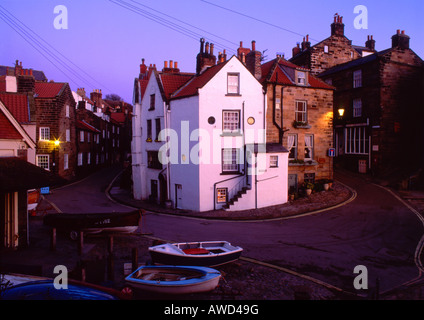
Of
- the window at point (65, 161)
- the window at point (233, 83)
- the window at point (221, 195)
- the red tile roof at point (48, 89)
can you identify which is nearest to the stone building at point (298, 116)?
the window at point (233, 83)

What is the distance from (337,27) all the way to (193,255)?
39212 mm

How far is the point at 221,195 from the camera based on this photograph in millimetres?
26672

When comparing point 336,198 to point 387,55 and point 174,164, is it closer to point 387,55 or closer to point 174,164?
point 174,164

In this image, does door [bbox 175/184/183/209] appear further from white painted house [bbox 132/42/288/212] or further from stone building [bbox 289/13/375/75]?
stone building [bbox 289/13/375/75]

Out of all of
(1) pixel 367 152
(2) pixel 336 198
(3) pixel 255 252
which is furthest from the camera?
(1) pixel 367 152

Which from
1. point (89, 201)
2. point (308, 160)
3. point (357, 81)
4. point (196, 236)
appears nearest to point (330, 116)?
point (308, 160)

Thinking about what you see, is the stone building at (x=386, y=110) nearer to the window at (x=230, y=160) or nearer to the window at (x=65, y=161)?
the window at (x=230, y=160)

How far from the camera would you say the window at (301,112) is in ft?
96.3

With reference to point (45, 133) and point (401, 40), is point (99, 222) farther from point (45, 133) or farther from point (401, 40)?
point (401, 40)

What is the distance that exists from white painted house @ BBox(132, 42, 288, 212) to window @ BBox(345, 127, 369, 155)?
12820mm

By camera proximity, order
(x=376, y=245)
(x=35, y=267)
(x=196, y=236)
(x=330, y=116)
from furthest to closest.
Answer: (x=330, y=116), (x=196, y=236), (x=376, y=245), (x=35, y=267)

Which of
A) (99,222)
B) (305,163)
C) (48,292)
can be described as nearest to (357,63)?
(305,163)

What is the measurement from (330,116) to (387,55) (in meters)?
9.47

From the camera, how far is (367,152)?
33781 millimetres
